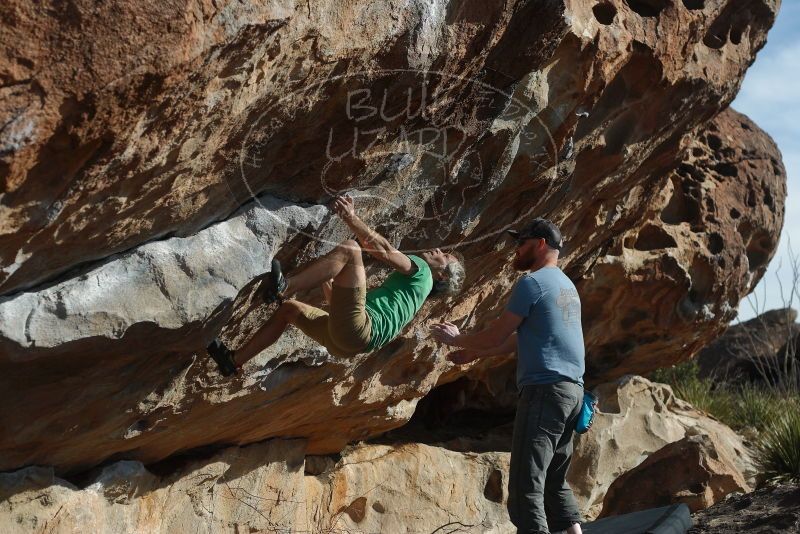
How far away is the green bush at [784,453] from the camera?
1024 cm

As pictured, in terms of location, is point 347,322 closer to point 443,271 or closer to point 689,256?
point 443,271

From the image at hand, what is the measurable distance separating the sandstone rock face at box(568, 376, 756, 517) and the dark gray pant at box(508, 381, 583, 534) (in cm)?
482

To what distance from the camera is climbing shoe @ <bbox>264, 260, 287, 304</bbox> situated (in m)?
5.61

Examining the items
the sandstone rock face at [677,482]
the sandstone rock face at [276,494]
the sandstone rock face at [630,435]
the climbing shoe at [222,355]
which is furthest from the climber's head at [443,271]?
the sandstone rock face at [630,435]

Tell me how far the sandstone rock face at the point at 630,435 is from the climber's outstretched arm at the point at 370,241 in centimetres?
504

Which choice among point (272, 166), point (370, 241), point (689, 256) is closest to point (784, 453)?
point (689, 256)

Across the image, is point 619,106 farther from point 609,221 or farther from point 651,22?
point 609,221

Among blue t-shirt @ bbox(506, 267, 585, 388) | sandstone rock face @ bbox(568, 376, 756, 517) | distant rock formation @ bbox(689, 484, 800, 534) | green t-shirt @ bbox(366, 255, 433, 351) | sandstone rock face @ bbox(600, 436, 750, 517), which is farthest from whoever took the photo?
sandstone rock face @ bbox(568, 376, 756, 517)

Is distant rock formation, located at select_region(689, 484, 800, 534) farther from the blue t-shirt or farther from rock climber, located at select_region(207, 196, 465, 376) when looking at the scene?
rock climber, located at select_region(207, 196, 465, 376)

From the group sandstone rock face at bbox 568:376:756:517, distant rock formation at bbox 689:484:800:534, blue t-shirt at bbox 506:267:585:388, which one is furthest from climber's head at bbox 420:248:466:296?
sandstone rock face at bbox 568:376:756:517

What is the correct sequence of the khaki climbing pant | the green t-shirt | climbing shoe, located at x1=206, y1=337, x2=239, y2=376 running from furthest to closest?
climbing shoe, located at x1=206, y1=337, x2=239, y2=376
the green t-shirt
the khaki climbing pant

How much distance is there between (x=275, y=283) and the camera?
5.61m

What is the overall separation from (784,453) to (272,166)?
6.99 m

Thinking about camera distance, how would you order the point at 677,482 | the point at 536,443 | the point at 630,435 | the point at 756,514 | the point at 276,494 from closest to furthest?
the point at 536,443 < the point at 756,514 < the point at 276,494 < the point at 677,482 < the point at 630,435
